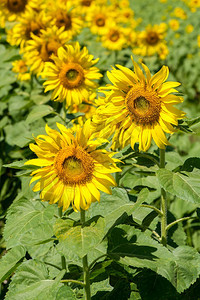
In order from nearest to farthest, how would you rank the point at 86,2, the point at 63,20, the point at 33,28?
the point at 33,28, the point at 63,20, the point at 86,2

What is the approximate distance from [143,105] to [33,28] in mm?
1929

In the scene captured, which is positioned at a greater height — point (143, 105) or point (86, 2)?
point (86, 2)

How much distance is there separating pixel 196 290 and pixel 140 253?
0.65m

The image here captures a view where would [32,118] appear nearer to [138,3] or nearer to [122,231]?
[122,231]

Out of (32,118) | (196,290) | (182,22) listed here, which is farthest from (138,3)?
(196,290)

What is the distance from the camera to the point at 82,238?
1.73m

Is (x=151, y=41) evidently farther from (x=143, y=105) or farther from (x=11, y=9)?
(x=143, y=105)

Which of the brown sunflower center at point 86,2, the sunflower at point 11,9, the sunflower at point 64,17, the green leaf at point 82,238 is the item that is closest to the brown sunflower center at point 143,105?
the green leaf at point 82,238

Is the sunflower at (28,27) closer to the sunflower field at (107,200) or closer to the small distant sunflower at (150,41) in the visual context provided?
the sunflower field at (107,200)

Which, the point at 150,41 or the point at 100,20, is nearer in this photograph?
the point at 100,20

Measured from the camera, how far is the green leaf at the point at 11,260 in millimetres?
2066

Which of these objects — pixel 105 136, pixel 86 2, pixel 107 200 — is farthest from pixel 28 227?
pixel 86 2

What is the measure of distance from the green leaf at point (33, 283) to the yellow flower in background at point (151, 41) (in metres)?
4.65

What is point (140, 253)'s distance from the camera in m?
1.87
